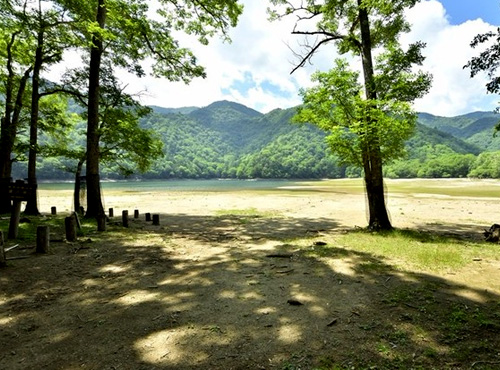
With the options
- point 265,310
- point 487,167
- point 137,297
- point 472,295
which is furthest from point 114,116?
point 487,167

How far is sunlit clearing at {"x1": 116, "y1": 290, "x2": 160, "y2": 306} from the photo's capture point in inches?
236

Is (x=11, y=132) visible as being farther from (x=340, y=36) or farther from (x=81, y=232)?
(x=340, y=36)

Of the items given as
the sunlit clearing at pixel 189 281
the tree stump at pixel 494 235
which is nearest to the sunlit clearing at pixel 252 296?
the sunlit clearing at pixel 189 281

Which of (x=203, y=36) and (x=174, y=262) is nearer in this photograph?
(x=174, y=262)

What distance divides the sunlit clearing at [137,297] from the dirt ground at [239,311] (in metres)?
0.04

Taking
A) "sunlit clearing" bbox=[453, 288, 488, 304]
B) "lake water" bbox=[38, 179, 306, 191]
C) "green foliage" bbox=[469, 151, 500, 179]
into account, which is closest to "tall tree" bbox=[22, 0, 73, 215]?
"sunlit clearing" bbox=[453, 288, 488, 304]

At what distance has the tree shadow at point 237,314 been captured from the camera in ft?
13.2

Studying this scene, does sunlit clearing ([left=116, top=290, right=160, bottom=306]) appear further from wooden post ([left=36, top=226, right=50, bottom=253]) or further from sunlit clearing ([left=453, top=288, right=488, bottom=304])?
sunlit clearing ([left=453, top=288, right=488, bottom=304])

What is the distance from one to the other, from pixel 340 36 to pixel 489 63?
768cm

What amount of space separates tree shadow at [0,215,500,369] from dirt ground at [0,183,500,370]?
0.9 inches

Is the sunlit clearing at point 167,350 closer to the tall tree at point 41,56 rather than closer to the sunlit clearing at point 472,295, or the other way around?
the sunlit clearing at point 472,295

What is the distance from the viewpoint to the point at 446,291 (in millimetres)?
6293

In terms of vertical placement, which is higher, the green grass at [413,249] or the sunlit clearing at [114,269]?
the sunlit clearing at [114,269]

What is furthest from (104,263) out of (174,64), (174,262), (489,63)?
(174,64)
